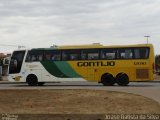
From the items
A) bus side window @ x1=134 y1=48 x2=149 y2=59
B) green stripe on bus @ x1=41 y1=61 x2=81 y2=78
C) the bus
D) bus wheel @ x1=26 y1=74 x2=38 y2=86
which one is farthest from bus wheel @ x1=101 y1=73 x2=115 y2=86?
bus wheel @ x1=26 y1=74 x2=38 y2=86

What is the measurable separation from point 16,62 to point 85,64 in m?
5.19

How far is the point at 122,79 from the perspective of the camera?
31609mm

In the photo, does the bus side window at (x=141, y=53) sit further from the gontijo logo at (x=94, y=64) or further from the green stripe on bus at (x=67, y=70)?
the green stripe on bus at (x=67, y=70)

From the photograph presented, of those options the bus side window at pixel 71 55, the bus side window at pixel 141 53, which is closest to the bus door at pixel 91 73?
the bus side window at pixel 71 55

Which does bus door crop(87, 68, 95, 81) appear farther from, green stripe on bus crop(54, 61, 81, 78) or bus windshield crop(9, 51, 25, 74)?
bus windshield crop(9, 51, 25, 74)

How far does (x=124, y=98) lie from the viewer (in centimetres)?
1881

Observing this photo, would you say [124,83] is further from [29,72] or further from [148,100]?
[148,100]

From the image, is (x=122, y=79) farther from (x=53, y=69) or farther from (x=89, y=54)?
(x=53, y=69)

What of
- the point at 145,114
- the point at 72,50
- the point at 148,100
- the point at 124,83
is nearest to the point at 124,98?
the point at 148,100

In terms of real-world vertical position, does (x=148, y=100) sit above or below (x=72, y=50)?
below

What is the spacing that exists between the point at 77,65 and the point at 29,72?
354 centimetres

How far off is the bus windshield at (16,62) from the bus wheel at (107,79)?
6.11m

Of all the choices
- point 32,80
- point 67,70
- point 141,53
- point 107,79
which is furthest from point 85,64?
point 32,80

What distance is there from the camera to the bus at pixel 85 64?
31.5 m
